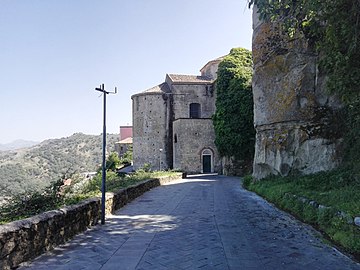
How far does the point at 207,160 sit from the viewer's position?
37.1 m

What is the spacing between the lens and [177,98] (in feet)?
135

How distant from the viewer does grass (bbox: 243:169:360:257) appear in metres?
5.59

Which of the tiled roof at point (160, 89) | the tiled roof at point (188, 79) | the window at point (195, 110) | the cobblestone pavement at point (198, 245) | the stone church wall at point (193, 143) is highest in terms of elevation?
the tiled roof at point (188, 79)

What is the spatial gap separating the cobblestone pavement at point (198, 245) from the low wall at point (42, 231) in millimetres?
171

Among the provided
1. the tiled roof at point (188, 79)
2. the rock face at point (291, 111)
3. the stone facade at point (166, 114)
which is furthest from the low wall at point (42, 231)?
the tiled roof at point (188, 79)

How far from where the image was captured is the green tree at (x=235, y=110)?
29109 mm

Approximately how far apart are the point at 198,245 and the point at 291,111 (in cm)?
975

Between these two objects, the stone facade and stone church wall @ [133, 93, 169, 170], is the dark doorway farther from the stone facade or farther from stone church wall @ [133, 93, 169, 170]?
stone church wall @ [133, 93, 169, 170]

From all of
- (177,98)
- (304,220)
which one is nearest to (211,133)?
(177,98)

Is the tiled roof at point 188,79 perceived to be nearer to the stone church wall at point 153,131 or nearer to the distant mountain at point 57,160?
the stone church wall at point 153,131

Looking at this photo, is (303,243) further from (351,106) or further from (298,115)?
(298,115)

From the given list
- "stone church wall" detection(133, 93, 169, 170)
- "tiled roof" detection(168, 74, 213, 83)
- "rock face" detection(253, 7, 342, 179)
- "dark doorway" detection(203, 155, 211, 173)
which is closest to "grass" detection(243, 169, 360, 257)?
"rock face" detection(253, 7, 342, 179)

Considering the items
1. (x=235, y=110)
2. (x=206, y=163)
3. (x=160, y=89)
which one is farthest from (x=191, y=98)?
(x=235, y=110)

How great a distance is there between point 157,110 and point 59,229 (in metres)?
35.4
